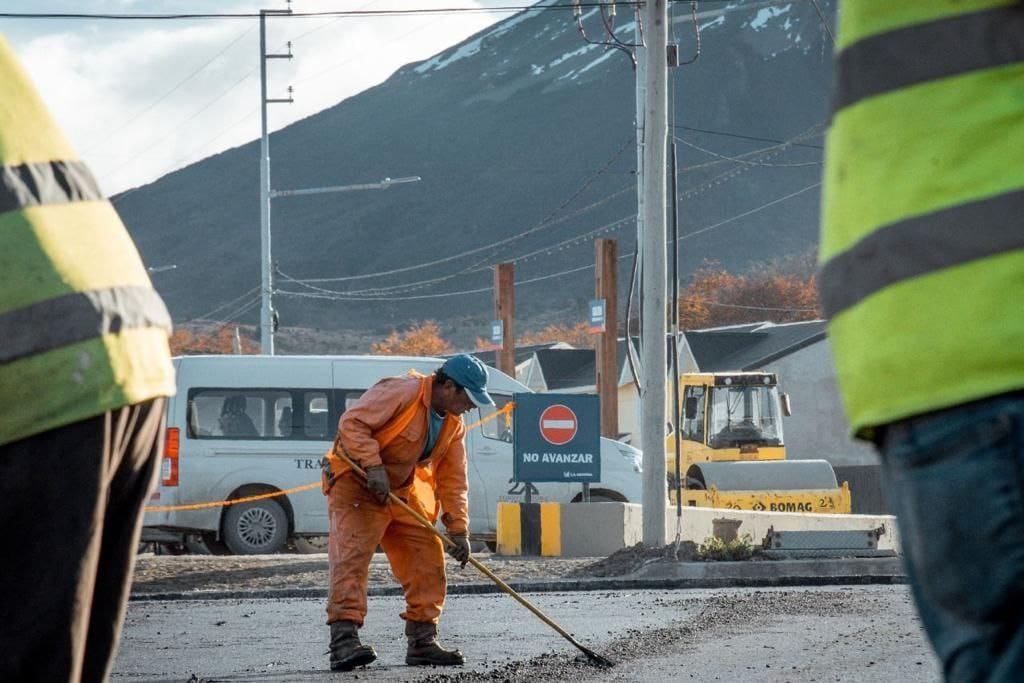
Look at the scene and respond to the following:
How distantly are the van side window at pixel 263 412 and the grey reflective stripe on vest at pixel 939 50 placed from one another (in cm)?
1910

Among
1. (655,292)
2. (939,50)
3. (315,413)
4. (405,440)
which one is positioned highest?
(655,292)

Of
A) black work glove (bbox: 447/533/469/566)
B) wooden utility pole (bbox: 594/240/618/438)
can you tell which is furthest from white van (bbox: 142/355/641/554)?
black work glove (bbox: 447/533/469/566)

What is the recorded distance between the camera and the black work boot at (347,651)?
882 cm

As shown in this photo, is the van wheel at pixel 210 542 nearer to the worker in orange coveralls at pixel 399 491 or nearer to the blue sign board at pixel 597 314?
the blue sign board at pixel 597 314

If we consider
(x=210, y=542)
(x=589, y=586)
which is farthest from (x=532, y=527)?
(x=589, y=586)

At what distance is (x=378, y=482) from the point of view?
9094 millimetres

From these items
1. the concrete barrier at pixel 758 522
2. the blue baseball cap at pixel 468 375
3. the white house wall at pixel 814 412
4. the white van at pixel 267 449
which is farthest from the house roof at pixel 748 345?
the blue baseball cap at pixel 468 375

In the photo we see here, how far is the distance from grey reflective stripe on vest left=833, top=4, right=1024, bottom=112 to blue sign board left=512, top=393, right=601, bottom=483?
17.9m

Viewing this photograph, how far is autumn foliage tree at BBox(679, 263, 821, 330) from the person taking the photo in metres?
106

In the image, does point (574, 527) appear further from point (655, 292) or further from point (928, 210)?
point (928, 210)

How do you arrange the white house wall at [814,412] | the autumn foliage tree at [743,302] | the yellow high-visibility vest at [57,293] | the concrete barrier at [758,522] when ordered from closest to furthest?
the yellow high-visibility vest at [57,293] → the concrete barrier at [758,522] → the white house wall at [814,412] → the autumn foliage tree at [743,302]

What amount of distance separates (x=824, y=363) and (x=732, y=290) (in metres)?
47.9

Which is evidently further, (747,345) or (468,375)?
(747,345)

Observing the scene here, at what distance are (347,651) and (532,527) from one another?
1150 cm
